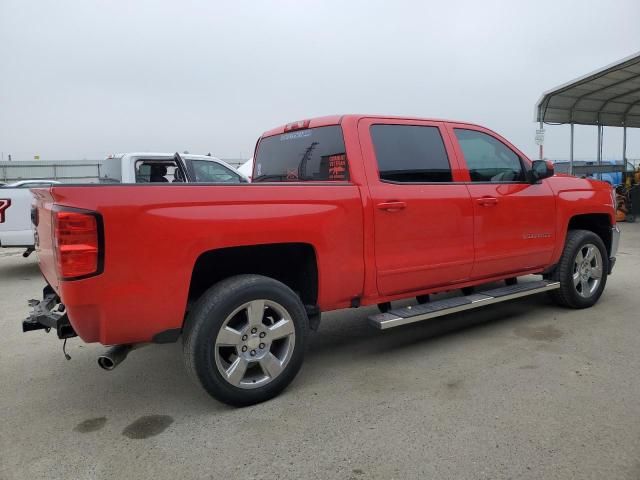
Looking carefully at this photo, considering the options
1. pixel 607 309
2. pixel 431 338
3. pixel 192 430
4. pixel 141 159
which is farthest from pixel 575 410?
pixel 141 159

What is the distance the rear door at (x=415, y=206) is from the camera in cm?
371

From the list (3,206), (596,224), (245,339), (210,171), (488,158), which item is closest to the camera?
(245,339)

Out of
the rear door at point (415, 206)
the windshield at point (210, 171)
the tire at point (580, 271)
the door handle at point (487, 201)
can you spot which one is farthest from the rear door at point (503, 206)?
the windshield at point (210, 171)

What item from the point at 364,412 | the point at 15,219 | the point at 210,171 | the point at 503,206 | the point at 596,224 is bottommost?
the point at 364,412

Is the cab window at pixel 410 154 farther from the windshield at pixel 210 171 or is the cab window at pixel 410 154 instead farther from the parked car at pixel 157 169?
the windshield at pixel 210 171

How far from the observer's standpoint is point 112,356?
9.79 feet

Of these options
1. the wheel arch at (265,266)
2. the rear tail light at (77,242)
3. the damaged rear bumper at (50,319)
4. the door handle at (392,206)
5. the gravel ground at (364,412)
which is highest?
the door handle at (392,206)

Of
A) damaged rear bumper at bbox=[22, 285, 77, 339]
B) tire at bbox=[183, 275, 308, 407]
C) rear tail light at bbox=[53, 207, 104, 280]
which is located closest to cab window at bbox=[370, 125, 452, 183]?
tire at bbox=[183, 275, 308, 407]

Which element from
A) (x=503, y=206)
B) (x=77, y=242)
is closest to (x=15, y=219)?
(x=77, y=242)

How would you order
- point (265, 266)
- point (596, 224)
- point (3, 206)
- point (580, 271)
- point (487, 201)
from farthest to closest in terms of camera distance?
point (3, 206) → point (596, 224) → point (580, 271) → point (487, 201) → point (265, 266)

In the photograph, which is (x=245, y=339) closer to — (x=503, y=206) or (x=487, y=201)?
(x=487, y=201)

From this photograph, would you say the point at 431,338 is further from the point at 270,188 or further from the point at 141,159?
the point at 141,159

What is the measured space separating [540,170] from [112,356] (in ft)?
12.9

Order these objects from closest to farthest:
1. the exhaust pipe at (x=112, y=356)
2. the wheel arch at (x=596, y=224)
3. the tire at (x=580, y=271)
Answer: the exhaust pipe at (x=112, y=356), the tire at (x=580, y=271), the wheel arch at (x=596, y=224)
